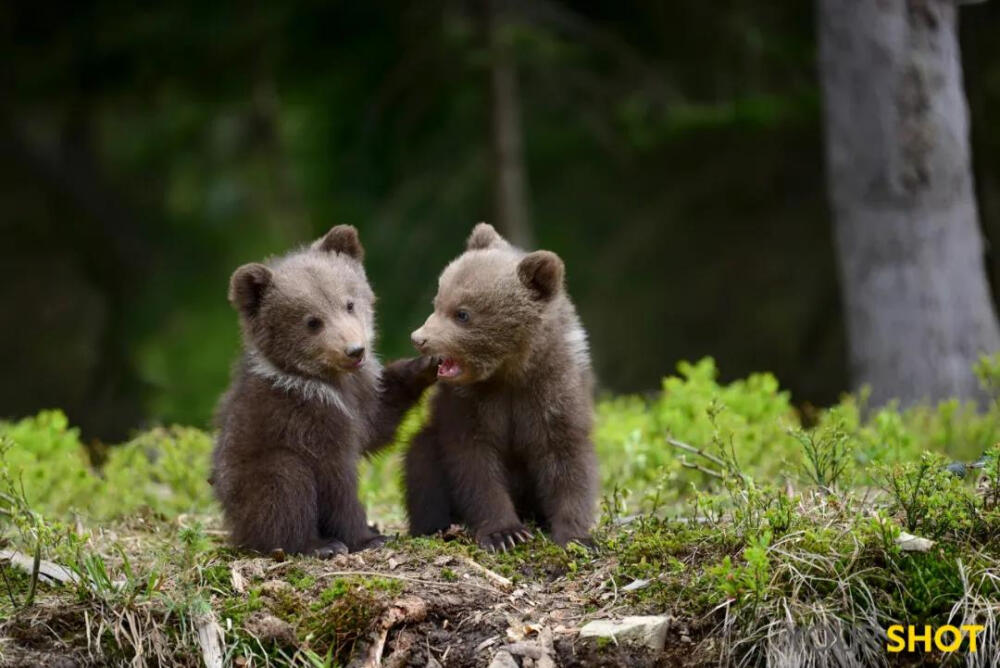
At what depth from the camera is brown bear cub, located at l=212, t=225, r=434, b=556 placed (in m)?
5.12

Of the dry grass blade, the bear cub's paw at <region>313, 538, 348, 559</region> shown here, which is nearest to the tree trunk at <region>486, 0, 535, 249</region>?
the bear cub's paw at <region>313, 538, 348, 559</region>

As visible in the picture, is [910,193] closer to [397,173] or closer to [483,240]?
[483,240]

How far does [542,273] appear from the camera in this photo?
5324 millimetres

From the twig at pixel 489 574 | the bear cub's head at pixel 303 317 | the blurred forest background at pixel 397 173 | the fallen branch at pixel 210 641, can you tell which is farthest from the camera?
the blurred forest background at pixel 397 173

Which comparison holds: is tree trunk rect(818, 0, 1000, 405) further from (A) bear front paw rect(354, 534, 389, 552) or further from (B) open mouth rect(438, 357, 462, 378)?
(A) bear front paw rect(354, 534, 389, 552)

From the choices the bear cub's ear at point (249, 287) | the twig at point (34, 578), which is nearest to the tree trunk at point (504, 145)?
the bear cub's ear at point (249, 287)

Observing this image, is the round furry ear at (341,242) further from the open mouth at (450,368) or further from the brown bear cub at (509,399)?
the open mouth at (450,368)

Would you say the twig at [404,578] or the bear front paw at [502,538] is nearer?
the twig at [404,578]

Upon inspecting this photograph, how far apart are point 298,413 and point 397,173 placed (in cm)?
863

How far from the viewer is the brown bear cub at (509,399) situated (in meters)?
5.23

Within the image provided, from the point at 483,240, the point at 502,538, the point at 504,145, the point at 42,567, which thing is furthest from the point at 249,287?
the point at 504,145

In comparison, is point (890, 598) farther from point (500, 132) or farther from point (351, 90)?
point (351, 90)

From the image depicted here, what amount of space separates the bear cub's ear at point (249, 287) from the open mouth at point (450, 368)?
2.64ft

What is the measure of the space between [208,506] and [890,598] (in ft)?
12.3
